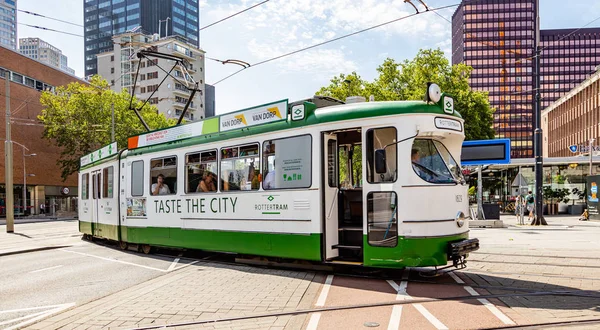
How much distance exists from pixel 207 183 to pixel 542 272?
22.3ft

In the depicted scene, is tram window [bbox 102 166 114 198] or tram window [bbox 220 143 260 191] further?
tram window [bbox 102 166 114 198]

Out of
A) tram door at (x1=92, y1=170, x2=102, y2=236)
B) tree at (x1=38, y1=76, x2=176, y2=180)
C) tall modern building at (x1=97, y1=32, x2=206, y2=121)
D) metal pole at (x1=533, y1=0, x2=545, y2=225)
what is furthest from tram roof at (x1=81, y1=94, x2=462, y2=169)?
tall modern building at (x1=97, y1=32, x2=206, y2=121)

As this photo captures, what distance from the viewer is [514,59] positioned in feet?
458

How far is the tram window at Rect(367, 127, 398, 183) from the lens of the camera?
345 inches

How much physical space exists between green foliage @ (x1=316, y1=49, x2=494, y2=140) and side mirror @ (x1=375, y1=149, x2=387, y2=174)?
103 feet

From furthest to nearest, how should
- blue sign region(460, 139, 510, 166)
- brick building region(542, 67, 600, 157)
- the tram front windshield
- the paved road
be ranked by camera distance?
1. brick building region(542, 67, 600, 157)
2. blue sign region(460, 139, 510, 166)
3. the tram front windshield
4. the paved road

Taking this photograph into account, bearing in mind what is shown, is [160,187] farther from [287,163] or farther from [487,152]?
[487,152]

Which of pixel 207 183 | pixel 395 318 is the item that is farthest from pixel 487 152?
pixel 395 318

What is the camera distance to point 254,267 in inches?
434

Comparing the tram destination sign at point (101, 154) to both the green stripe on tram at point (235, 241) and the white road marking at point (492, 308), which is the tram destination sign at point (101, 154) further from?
the white road marking at point (492, 308)

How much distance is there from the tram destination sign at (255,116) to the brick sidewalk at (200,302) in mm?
2910

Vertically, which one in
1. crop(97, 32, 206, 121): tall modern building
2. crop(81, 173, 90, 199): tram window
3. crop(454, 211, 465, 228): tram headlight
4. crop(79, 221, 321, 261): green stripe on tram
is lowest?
crop(79, 221, 321, 261): green stripe on tram

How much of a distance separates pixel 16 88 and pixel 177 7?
84814 mm

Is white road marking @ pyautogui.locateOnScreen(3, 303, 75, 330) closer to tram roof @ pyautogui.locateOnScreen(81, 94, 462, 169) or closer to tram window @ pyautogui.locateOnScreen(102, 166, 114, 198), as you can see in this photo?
tram roof @ pyautogui.locateOnScreen(81, 94, 462, 169)
